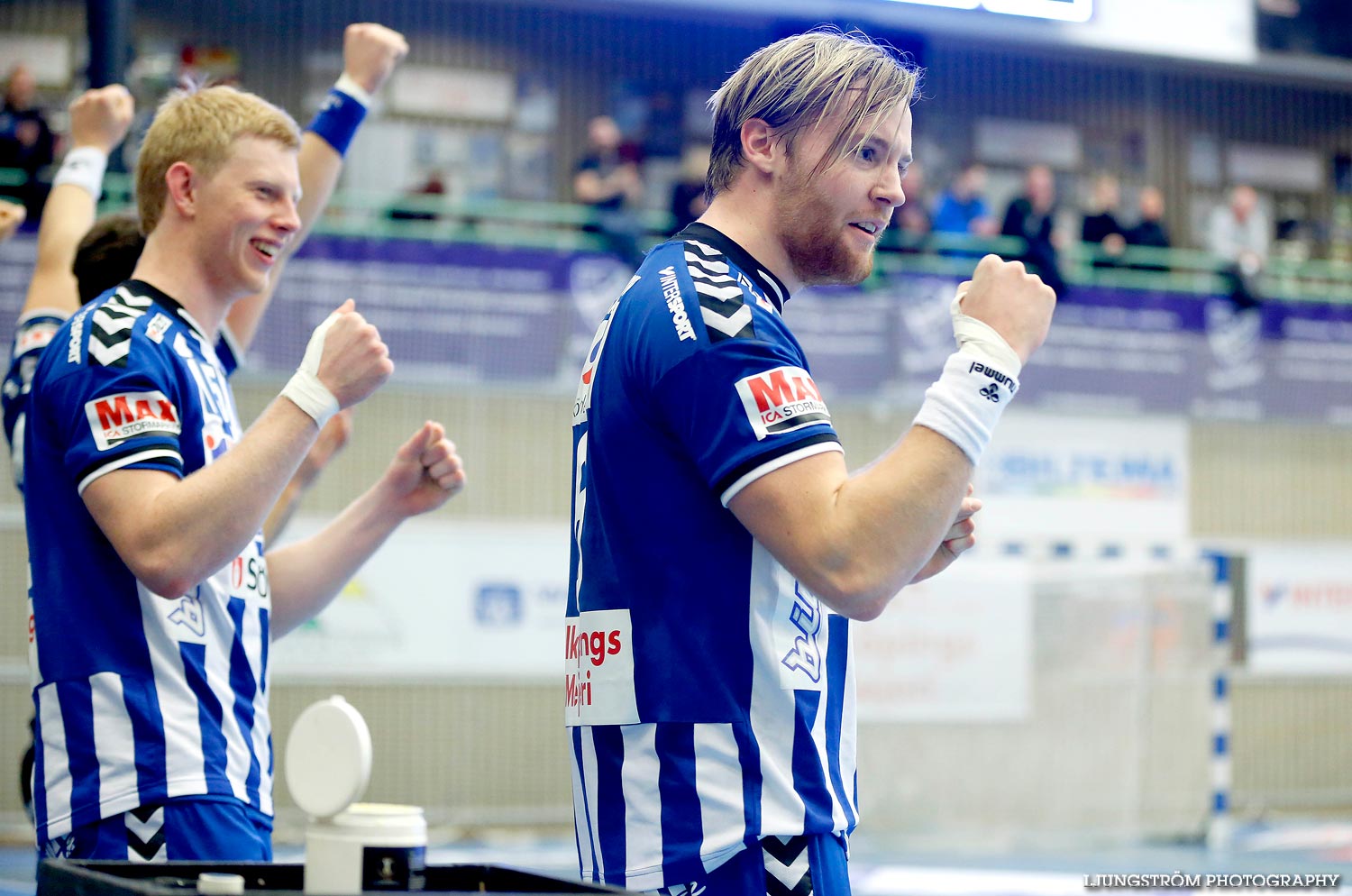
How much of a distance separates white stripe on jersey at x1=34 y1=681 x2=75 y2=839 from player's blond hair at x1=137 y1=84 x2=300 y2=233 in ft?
3.09

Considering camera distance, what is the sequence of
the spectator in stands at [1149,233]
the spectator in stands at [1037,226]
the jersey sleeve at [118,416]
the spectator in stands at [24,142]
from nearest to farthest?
the jersey sleeve at [118,416], the spectator in stands at [24,142], the spectator in stands at [1037,226], the spectator in stands at [1149,233]

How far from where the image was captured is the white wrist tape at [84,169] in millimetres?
3717

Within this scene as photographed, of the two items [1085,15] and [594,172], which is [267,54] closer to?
[594,172]

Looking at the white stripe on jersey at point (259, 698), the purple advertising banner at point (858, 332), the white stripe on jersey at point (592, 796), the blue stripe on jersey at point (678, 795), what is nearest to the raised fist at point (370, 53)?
the white stripe on jersey at point (259, 698)

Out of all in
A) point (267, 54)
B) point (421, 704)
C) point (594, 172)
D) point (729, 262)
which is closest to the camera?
point (729, 262)

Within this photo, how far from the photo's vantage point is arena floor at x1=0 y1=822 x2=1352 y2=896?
8.01 metres

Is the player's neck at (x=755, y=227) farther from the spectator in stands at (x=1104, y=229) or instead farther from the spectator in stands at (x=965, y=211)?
the spectator in stands at (x=965, y=211)

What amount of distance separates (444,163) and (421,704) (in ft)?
22.2

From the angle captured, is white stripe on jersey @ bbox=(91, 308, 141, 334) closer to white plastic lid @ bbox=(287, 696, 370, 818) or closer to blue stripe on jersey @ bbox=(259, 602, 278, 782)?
blue stripe on jersey @ bbox=(259, 602, 278, 782)

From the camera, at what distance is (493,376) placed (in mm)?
11227

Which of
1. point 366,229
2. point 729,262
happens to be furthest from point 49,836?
point 366,229

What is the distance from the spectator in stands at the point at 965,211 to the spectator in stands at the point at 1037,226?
1.05ft

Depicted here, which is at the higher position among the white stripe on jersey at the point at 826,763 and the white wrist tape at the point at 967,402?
the white wrist tape at the point at 967,402

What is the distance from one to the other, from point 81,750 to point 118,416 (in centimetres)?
58
